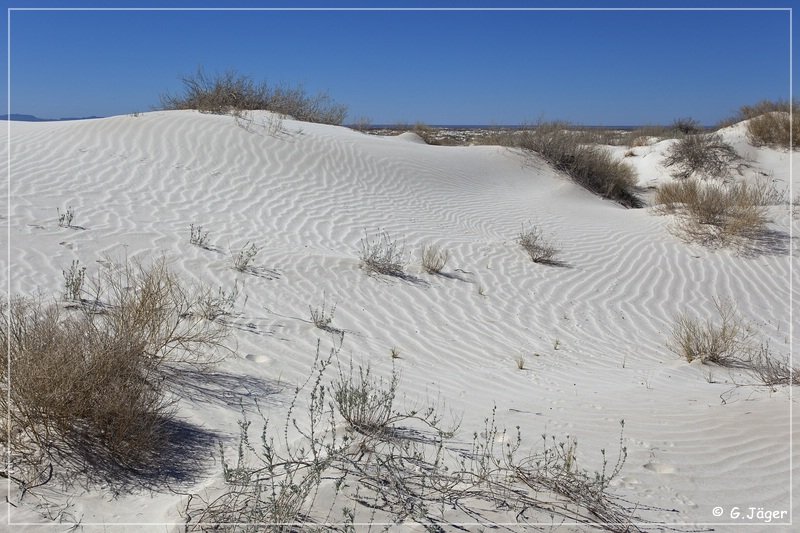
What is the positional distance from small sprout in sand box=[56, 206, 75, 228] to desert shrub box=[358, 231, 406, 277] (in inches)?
147

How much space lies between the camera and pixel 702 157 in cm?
1869

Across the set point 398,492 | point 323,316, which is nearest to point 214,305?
point 323,316

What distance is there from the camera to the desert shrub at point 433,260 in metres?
8.27

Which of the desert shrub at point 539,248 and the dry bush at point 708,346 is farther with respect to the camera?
the desert shrub at point 539,248

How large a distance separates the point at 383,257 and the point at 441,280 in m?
0.83

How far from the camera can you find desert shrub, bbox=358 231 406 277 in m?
7.92

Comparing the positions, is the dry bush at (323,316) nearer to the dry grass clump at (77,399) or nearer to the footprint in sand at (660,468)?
the dry grass clump at (77,399)

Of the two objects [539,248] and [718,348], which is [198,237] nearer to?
[539,248]

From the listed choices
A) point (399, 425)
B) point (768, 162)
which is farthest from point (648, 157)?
point (399, 425)

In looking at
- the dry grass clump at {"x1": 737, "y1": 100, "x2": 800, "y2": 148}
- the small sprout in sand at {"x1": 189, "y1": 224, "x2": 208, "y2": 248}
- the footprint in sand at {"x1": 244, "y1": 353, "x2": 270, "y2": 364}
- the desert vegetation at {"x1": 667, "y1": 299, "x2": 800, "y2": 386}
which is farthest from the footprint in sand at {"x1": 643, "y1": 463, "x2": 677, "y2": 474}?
the dry grass clump at {"x1": 737, "y1": 100, "x2": 800, "y2": 148}

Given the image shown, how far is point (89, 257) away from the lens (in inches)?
273

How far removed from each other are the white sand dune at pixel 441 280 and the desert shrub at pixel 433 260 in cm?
16

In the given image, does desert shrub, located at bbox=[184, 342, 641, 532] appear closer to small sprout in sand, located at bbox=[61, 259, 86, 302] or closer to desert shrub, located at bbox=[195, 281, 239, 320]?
desert shrub, located at bbox=[195, 281, 239, 320]

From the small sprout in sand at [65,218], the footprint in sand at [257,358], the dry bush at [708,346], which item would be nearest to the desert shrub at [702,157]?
the dry bush at [708,346]
